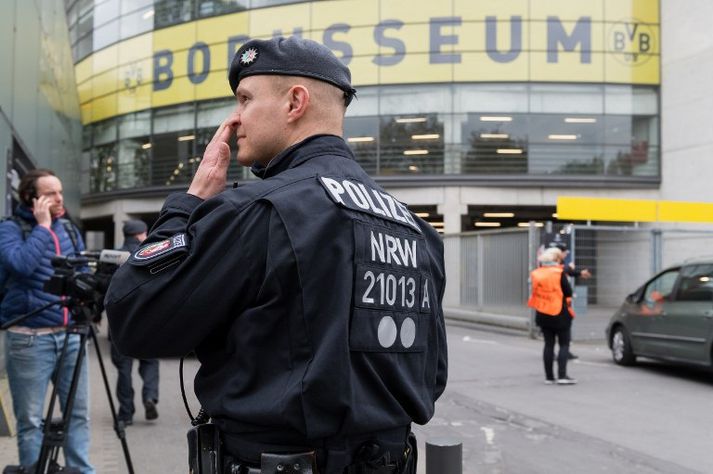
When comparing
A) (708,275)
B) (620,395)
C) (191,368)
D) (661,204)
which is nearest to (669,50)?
(661,204)

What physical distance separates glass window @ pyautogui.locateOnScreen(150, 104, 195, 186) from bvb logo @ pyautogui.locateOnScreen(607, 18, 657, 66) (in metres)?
14.7

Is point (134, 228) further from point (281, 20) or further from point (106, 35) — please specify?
point (106, 35)

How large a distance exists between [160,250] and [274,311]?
30 centimetres

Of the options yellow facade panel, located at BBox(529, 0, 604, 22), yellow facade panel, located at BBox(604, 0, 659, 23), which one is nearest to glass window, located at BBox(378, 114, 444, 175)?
yellow facade panel, located at BBox(529, 0, 604, 22)

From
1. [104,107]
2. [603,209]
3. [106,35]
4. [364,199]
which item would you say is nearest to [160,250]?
[364,199]

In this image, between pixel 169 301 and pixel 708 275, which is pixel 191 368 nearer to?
pixel 708 275

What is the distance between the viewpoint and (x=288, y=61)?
5.82 ft

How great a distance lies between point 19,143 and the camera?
8180mm

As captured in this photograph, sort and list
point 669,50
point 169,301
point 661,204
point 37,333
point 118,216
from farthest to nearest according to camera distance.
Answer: point 118,216
point 669,50
point 661,204
point 37,333
point 169,301

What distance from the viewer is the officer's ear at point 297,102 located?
1778 millimetres

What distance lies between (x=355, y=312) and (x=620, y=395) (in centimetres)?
762

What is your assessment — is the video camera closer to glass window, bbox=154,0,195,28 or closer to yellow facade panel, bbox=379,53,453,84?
yellow facade panel, bbox=379,53,453,84

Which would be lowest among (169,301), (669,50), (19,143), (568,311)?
(568,311)

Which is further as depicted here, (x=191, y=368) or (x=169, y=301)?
(x=191, y=368)
